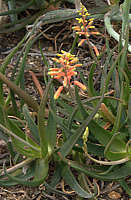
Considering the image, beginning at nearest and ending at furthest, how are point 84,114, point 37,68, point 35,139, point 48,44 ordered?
point 84,114, point 35,139, point 37,68, point 48,44

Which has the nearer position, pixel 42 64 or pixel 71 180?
pixel 71 180

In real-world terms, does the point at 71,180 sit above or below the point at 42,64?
below

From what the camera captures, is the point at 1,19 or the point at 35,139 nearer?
the point at 35,139

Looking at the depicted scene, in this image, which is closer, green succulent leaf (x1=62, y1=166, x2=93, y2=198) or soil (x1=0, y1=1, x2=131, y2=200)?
green succulent leaf (x1=62, y1=166, x2=93, y2=198)

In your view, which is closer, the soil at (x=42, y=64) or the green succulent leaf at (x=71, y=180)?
the green succulent leaf at (x=71, y=180)

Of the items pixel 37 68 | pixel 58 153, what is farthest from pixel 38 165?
pixel 37 68

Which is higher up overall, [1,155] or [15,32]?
[15,32]

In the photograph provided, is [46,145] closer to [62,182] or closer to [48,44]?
[62,182]

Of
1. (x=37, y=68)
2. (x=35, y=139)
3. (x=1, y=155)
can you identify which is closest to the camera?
(x=35, y=139)
